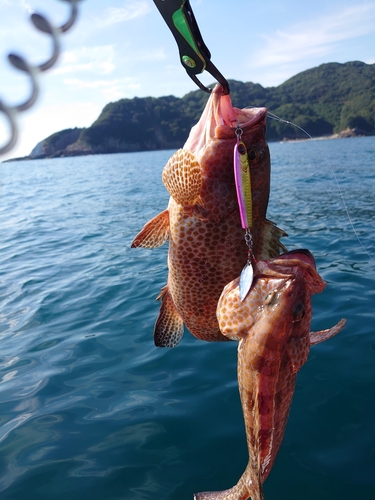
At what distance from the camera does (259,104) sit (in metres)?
99.7

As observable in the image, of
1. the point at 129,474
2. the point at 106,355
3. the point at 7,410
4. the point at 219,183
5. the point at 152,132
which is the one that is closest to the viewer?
the point at 219,183

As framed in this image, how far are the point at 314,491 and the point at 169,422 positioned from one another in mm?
1651

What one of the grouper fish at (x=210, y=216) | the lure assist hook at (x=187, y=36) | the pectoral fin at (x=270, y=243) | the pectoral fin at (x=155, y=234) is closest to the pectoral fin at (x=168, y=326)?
the grouper fish at (x=210, y=216)

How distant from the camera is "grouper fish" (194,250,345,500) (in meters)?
2.29

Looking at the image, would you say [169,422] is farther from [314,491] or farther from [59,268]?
[59,268]

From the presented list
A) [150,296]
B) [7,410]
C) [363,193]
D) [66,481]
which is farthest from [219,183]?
[363,193]

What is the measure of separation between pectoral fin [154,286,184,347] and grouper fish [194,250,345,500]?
1.12 m

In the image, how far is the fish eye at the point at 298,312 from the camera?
2.29 meters

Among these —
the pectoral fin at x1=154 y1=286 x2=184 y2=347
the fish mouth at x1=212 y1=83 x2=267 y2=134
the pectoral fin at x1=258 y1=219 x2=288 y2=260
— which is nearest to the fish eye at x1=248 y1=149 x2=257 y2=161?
the fish mouth at x1=212 y1=83 x2=267 y2=134

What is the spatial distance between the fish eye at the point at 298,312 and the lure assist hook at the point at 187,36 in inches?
51.0

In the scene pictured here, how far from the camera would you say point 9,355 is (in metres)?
6.60

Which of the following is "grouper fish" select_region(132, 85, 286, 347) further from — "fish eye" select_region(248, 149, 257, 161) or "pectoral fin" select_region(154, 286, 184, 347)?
"pectoral fin" select_region(154, 286, 184, 347)

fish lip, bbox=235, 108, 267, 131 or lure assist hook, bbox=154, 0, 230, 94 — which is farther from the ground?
lure assist hook, bbox=154, 0, 230, 94

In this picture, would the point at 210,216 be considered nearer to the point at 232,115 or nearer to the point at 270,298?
the point at 232,115
